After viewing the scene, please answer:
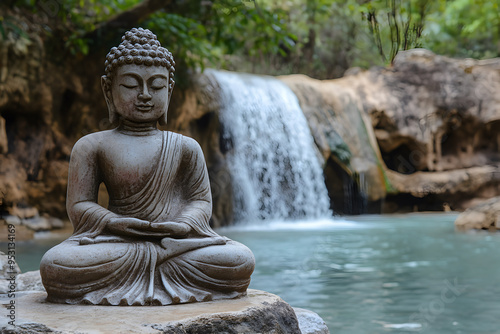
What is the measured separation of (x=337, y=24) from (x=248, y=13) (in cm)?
1359

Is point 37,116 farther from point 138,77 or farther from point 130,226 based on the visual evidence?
point 130,226

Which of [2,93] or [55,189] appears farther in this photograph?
[55,189]

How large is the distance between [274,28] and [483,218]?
522 centimetres

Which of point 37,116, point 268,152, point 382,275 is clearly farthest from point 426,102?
point 382,275

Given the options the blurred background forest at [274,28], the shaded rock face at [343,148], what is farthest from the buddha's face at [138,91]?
the shaded rock face at [343,148]

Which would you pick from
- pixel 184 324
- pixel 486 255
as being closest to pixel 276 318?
pixel 184 324

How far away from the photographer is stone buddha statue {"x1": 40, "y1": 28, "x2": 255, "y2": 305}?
3.41 meters

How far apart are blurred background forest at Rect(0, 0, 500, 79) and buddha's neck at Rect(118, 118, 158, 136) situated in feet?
5.69

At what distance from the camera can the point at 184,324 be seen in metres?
2.87

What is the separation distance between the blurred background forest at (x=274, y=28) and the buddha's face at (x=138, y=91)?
161 cm

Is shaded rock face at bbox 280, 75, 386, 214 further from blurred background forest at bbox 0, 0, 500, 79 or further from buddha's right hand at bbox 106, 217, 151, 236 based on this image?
buddha's right hand at bbox 106, 217, 151, 236

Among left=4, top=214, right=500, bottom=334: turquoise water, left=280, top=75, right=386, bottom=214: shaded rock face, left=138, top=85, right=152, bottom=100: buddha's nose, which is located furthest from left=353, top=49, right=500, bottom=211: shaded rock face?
left=138, top=85, right=152, bottom=100: buddha's nose

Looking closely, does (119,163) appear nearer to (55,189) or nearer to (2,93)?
(2,93)

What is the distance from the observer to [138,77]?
3836mm
